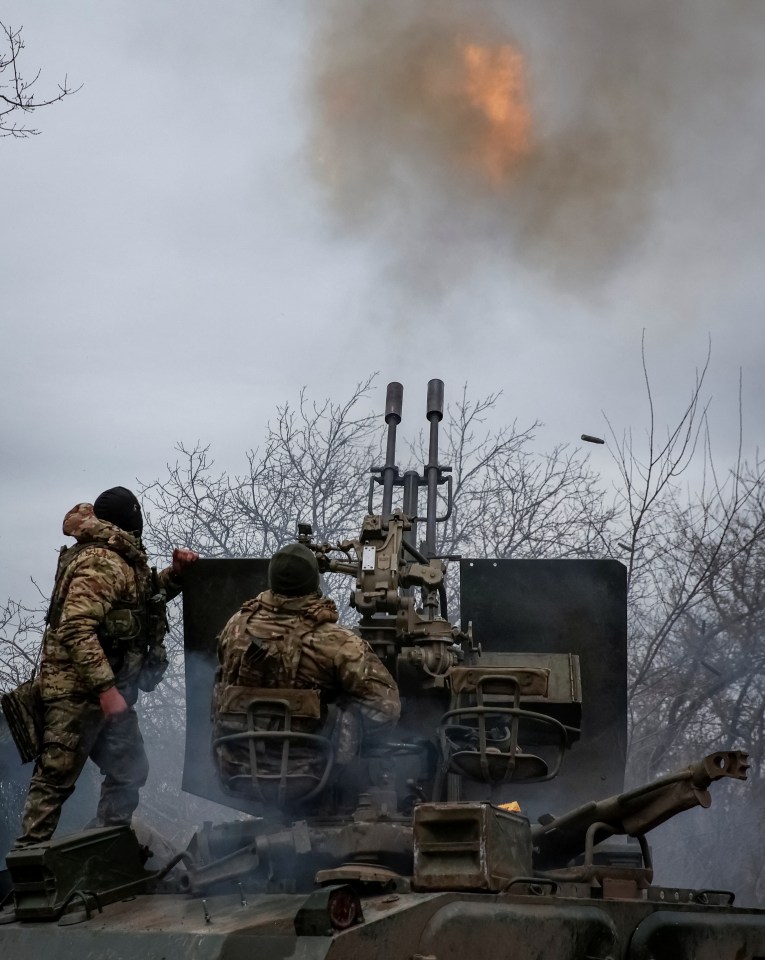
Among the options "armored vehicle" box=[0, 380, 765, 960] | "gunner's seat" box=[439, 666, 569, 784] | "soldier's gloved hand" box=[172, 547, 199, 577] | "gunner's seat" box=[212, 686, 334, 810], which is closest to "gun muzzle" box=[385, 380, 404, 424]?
"armored vehicle" box=[0, 380, 765, 960]

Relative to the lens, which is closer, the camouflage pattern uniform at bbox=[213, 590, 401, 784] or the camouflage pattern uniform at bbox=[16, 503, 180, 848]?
the camouflage pattern uniform at bbox=[213, 590, 401, 784]

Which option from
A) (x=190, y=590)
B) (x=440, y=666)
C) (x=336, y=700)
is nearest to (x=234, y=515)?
(x=190, y=590)

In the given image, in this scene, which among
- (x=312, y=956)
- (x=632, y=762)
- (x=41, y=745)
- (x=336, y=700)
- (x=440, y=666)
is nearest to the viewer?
(x=312, y=956)

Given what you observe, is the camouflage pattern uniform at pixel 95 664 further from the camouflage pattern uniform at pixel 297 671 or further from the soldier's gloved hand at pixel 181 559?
the camouflage pattern uniform at pixel 297 671

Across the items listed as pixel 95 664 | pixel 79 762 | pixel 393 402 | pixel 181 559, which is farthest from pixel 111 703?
pixel 393 402

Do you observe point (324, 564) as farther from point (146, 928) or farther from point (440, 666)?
point (146, 928)

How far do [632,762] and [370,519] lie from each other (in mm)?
6486

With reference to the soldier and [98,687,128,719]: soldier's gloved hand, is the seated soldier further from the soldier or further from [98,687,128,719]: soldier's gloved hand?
the soldier

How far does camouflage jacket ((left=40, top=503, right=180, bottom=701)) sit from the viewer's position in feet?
22.7

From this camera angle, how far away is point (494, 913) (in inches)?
191

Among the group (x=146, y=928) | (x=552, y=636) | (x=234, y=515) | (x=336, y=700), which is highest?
(x=234, y=515)

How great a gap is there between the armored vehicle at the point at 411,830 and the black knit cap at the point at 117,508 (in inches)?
40.2

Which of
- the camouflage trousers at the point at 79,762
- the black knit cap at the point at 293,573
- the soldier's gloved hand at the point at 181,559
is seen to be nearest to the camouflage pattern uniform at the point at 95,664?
the camouflage trousers at the point at 79,762

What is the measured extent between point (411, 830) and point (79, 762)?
218cm
